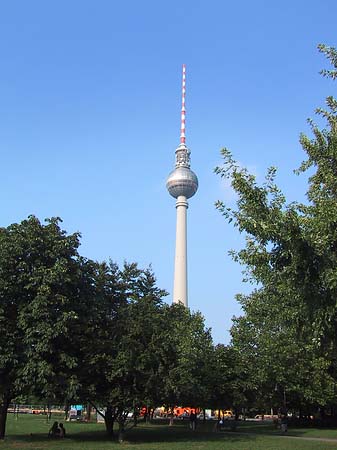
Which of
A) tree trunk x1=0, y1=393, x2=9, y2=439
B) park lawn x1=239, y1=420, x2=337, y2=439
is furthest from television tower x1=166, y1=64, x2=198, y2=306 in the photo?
tree trunk x1=0, y1=393, x2=9, y2=439

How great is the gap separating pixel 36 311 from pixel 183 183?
4257 inches

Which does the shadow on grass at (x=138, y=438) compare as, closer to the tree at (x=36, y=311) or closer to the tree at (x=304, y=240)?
the tree at (x=36, y=311)

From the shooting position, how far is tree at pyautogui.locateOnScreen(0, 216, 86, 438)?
1257 inches

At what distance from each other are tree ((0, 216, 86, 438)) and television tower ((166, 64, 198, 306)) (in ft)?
320

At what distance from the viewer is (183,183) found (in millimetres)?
138250

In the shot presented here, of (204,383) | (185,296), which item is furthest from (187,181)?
(204,383)

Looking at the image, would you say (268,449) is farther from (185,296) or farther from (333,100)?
(185,296)

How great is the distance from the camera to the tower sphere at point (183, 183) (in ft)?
454

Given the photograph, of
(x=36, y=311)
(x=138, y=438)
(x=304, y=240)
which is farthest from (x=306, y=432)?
(x=304, y=240)

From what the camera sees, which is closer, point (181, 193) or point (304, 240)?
point (304, 240)

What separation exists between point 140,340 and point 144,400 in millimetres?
3669

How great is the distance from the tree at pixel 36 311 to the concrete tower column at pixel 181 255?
94.7 m

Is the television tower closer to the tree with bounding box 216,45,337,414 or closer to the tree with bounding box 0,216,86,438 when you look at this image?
the tree with bounding box 0,216,86,438

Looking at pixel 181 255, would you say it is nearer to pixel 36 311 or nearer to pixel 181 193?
pixel 181 193
